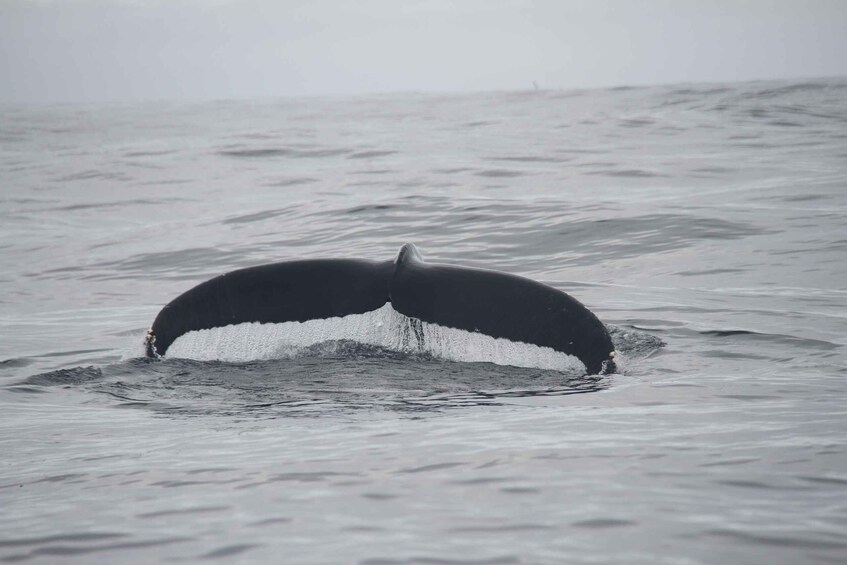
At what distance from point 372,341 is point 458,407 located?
1305 millimetres

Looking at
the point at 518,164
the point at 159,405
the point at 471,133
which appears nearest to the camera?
the point at 159,405

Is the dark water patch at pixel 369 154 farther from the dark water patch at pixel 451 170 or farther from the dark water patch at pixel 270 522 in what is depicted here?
the dark water patch at pixel 270 522

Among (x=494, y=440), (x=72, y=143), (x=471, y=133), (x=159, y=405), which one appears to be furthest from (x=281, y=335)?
(x=72, y=143)

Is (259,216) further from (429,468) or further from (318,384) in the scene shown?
(429,468)

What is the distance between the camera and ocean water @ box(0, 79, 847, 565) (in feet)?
11.6

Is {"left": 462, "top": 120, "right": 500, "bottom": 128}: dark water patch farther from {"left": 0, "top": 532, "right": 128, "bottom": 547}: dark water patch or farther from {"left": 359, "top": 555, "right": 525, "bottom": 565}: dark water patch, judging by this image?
{"left": 359, "top": 555, "right": 525, "bottom": 565}: dark water patch

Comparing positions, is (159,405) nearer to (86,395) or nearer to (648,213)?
(86,395)

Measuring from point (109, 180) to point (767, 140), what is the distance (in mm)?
15195

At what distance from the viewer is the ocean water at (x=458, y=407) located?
354cm

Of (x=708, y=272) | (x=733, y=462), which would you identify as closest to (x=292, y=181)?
(x=708, y=272)

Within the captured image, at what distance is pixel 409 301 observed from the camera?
5.94 meters

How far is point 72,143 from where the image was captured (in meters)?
35.7

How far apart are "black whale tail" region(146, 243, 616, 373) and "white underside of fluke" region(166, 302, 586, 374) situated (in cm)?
4

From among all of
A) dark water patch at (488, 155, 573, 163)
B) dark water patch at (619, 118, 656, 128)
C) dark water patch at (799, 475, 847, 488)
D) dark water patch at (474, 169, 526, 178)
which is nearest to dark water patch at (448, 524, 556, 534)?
dark water patch at (799, 475, 847, 488)
